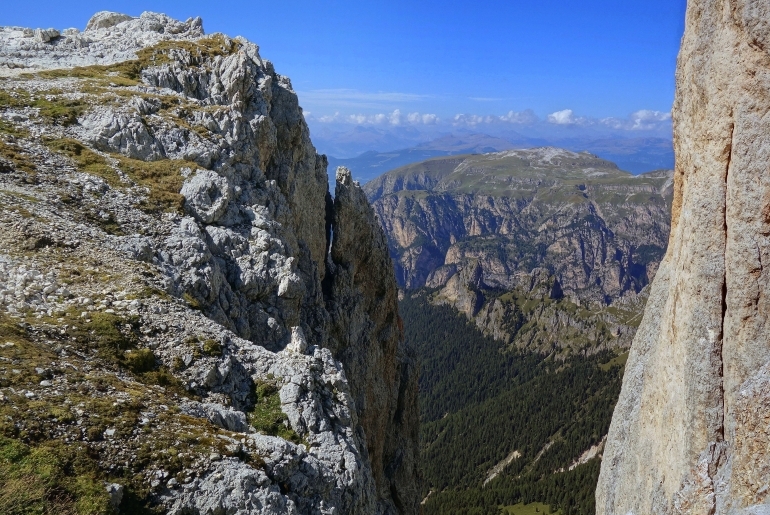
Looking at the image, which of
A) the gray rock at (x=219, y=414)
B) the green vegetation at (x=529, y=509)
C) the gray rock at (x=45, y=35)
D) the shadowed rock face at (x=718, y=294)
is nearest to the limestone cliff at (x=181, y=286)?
the gray rock at (x=219, y=414)

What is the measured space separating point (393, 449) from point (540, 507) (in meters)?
99.3

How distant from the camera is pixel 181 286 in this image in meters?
27.7

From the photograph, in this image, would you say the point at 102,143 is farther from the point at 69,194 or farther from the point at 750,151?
the point at 750,151

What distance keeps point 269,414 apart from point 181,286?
9.80 meters

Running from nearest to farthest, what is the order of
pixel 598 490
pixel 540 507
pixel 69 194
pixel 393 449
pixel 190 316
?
1. pixel 190 316
2. pixel 69 194
3. pixel 598 490
4. pixel 393 449
5. pixel 540 507

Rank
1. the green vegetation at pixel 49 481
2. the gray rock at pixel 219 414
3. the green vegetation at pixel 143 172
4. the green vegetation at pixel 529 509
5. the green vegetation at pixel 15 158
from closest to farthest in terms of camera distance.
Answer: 1. the green vegetation at pixel 49 481
2. the gray rock at pixel 219 414
3. the green vegetation at pixel 15 158
4. the green vegetation at pixel 143 172
5. the green vegetation at pixel 529 509

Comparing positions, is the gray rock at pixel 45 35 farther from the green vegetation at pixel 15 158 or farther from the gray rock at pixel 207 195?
the gray rock at pixel 207 195

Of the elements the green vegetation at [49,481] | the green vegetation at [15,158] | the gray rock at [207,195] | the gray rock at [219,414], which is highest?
the green vegetation at [15,158]

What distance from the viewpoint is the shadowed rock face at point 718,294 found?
64.6 ft

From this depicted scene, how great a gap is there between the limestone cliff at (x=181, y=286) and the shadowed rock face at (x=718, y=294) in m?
15.3

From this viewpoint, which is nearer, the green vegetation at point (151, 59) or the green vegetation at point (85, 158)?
the green vegetation at point (85, 158)

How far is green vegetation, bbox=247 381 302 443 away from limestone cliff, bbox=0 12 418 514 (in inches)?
3.8

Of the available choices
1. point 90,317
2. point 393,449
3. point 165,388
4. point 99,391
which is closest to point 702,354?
point 165,388

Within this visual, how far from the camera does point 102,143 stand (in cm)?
3809
